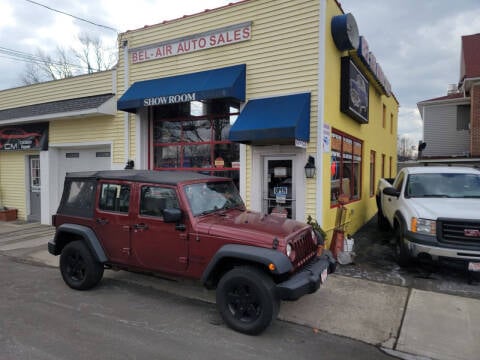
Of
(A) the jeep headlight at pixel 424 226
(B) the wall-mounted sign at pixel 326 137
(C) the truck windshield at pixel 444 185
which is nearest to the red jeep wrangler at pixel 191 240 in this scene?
(A) the jeep headlight at pixel 424 226

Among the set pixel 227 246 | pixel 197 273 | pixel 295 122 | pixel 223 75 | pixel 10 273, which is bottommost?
pixel 10 273

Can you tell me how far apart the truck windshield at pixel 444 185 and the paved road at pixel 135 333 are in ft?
14.1

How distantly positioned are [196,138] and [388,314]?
261 inches

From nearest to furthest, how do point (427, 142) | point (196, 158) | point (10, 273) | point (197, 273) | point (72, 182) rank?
point (197, 273) < point (72, 182) < point (10, 273) < point (196, 158) < point (427, 142)

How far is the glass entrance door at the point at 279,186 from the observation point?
7.75m

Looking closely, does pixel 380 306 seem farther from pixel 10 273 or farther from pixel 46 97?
pixel 46 97

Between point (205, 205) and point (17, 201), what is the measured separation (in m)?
11.1

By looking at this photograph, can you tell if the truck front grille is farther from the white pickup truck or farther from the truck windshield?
the truck windshield

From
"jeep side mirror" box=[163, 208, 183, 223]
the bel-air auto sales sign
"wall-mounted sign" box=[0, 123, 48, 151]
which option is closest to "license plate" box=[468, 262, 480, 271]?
"jeep side mirror" box=[163, 208, 183, 223]

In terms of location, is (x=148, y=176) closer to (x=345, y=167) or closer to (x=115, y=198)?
(x=115, y=198)

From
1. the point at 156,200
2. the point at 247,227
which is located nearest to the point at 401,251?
the point at 247,227

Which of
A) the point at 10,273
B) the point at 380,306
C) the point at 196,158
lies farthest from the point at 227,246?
the point at 196,158

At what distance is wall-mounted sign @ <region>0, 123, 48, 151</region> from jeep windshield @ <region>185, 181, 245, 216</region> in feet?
29.2

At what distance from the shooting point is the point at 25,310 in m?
4.54
